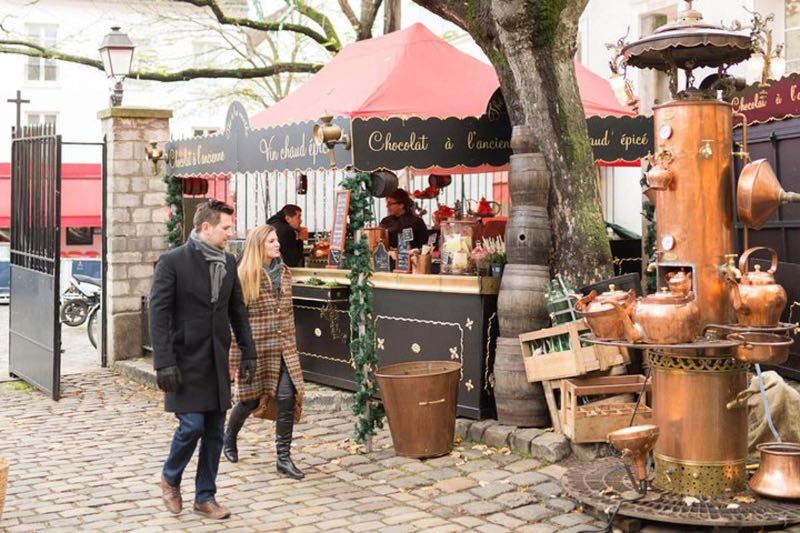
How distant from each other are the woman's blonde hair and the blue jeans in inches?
51.0

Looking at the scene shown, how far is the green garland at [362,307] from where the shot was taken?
8664mm

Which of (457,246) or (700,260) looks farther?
(457,246)

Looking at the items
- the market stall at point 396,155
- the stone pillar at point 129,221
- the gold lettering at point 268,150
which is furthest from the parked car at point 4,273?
the gold lettering at point 268,150

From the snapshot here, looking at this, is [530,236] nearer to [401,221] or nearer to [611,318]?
[611,318]

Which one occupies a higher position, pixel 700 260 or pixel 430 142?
pixel 430 142

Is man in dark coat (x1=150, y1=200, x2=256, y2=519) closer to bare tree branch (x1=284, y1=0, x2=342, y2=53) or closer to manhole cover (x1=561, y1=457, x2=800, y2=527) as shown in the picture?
manhole cover (x1=561, y1=457, x2=800, y2=527)

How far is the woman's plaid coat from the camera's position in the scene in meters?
7.86

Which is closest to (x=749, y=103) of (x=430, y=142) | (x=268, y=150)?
(x=430, y=142)

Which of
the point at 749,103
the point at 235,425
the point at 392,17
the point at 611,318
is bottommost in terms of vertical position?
the point at 235,425

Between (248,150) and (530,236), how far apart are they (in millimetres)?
3445

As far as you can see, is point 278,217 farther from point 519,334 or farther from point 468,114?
point 519,334

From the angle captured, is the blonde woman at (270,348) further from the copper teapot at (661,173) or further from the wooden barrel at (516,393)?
the copper teapot at (661,173)

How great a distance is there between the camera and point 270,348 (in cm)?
787

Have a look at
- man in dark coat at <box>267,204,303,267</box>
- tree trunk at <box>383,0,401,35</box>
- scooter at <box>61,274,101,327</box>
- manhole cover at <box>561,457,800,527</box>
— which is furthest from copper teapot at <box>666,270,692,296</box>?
scooter at <box>61,274,101,327</box>
